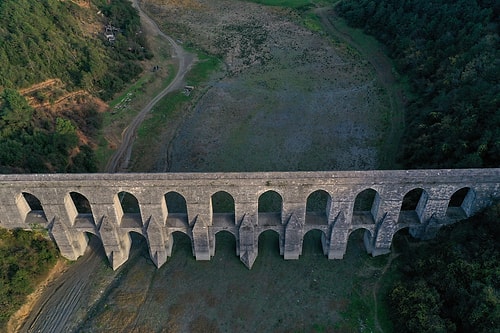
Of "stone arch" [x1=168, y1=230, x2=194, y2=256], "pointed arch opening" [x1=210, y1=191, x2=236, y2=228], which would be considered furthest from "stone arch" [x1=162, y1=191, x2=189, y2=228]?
"pointed arch opening" [x1=210, y1=191, x2=236, y2=228]

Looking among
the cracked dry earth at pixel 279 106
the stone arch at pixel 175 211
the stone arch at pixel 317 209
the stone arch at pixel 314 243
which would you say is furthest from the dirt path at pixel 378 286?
the stone arch at pixel 175 211

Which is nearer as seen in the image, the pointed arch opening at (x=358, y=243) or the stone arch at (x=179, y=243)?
the pointed arch opening at (x=358, y=243)

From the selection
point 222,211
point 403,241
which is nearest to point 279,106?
point 222,211

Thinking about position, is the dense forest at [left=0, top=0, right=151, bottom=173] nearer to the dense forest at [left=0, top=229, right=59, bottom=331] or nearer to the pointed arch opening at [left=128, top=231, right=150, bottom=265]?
the dense forest at [left=0, top=229, right=59, bottom=331]

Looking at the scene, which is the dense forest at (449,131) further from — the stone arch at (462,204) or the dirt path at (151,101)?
the dirt path at (151,101)

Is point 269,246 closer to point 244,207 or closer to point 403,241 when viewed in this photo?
point 244,207

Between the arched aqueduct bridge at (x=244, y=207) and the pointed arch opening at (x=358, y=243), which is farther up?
the arched aqueduct bridge at (x=244, y=207)

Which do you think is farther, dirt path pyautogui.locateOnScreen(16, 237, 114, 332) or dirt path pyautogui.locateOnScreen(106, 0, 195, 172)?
dirt path pyautogui.locateOnScreen(106, 0, 195, 172)
